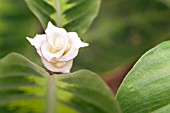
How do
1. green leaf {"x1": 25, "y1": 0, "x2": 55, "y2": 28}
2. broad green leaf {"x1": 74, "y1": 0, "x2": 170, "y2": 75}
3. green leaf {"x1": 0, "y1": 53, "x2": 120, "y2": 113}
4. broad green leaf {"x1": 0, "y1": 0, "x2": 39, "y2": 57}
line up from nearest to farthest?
green leaf {"x1": 0, "y1": 53, "x2": 120, "y2": 113} → green leaf {"x1": 25, "y1": 0, "x2": 55, "y2": 28} → broad green leaf {"x1": 0, "y1": 0, "x2": 39, "y2": 57} → broad green leaf {"x1": 74, "y1": 0, "x2": 170, "y2": 75}

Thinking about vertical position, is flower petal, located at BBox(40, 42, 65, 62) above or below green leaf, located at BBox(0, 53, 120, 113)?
above

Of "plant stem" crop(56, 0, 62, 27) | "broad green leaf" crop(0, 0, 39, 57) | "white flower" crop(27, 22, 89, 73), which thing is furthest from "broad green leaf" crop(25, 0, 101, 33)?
"broad green leaf" crop(0, 0, 39, 57)

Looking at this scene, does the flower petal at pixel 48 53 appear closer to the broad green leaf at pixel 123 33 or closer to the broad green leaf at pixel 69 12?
the broad green leaf at pixel 69 12

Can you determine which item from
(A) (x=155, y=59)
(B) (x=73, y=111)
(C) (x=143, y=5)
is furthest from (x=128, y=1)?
(B) (x=73, y=111)

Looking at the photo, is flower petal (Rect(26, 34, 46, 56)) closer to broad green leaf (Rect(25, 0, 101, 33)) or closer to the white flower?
the white flower

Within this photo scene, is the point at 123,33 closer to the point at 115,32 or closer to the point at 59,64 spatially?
the point at 115,32

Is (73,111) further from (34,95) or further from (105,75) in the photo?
(105,75)

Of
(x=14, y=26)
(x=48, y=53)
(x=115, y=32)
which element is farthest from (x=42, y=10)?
(x=115, y=32)
